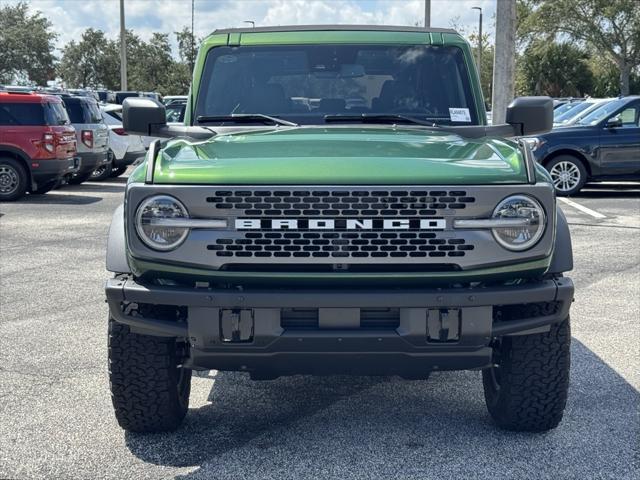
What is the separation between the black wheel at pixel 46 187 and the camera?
17.0 metres

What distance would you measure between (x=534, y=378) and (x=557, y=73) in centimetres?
5724

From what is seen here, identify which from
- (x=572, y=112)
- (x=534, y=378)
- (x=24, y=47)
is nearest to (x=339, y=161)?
(x=534, y=378)

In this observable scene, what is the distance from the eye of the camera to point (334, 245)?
3.82m

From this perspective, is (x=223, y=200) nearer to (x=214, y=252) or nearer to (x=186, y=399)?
(x=214, y=252)

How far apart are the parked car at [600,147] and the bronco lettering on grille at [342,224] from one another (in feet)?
42.2

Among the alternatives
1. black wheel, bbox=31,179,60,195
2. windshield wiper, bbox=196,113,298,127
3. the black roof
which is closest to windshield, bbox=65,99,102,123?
black wheel, bbox=31,179,60,195

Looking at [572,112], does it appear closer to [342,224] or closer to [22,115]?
[22,115]

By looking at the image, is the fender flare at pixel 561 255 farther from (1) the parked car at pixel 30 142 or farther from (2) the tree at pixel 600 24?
(2) the tree at pixel 600 24

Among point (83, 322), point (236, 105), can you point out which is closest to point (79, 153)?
point (83, 322)

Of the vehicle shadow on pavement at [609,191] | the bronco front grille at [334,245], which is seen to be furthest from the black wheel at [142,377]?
the vehicle shadow on pavement at [609,191]

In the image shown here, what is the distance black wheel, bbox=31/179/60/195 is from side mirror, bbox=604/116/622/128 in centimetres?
958

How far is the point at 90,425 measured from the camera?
Answer: 4.68 metres

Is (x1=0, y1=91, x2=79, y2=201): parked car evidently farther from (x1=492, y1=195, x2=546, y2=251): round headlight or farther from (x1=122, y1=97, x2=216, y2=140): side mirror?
(x1=492, y1=195, x2=546, y2=251): round headlight

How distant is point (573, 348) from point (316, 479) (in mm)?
2795
